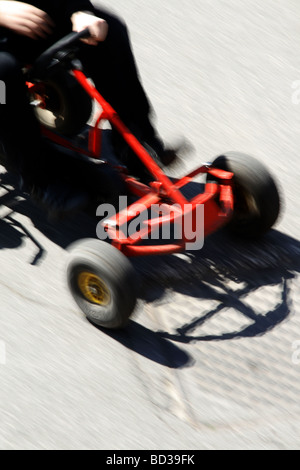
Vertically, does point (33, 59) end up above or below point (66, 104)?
above

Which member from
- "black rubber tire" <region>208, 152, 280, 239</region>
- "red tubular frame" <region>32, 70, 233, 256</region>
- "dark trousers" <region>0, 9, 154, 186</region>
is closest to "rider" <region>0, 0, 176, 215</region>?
"dark trousers" <region>0, 9, 154, 186</region>

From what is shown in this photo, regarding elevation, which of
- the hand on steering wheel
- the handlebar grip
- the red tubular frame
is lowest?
the red tubular frame

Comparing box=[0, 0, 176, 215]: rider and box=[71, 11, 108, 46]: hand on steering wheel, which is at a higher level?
box=[71, 11, 108, 46]: hand on steering wheel

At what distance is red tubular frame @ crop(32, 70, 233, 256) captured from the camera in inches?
106

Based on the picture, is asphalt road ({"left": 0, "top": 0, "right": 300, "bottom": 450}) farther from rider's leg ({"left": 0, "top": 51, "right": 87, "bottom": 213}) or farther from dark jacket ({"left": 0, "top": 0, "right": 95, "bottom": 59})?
dark jacket ({"left": 0, "top": 0, "right": 95, "bottom": 59})

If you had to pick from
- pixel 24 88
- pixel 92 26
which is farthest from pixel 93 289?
pixel 92 26

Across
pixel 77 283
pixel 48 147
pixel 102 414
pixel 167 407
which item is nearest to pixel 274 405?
pixel 167 407

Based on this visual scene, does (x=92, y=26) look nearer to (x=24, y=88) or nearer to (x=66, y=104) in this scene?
(x=24, y=88)

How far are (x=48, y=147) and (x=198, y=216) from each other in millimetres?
600

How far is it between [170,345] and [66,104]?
3.63ft

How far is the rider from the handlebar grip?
0.03 metres

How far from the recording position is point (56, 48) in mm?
2717

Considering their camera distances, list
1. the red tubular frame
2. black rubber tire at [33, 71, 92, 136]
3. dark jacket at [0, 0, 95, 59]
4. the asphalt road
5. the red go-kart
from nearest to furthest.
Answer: the asphalt road
the red go-kart
the red tubular frame
dark jacket at [0, 0, 95, 59]
black rubber tire at [33, 71, 92, 136]

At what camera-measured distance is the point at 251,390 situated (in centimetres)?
254
